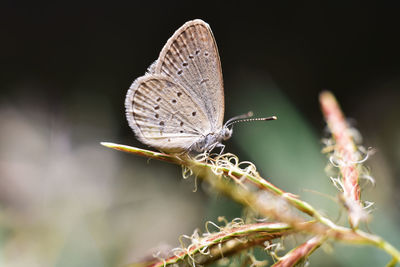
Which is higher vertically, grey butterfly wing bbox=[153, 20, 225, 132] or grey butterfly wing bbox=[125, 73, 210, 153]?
grey butterfly wing bbox=[153, 20, 225, 132]

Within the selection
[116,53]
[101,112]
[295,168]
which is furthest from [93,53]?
[295,168]

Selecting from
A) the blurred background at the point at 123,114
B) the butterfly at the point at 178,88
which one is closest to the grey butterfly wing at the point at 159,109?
the butterfly at the point at 178,88

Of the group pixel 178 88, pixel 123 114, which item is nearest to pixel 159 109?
pixel 178 88

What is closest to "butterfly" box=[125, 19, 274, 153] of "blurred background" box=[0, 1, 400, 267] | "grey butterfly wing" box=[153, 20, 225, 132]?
"grey butterfly wing" box=[153, 20, 225, 132]

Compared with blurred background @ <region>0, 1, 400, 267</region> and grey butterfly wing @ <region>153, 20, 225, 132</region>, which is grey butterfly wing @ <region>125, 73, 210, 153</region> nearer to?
grey butterfly wing @ <region>153, 20, 225, 132</region>

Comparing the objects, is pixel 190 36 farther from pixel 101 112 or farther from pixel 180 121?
pixel 101 112
